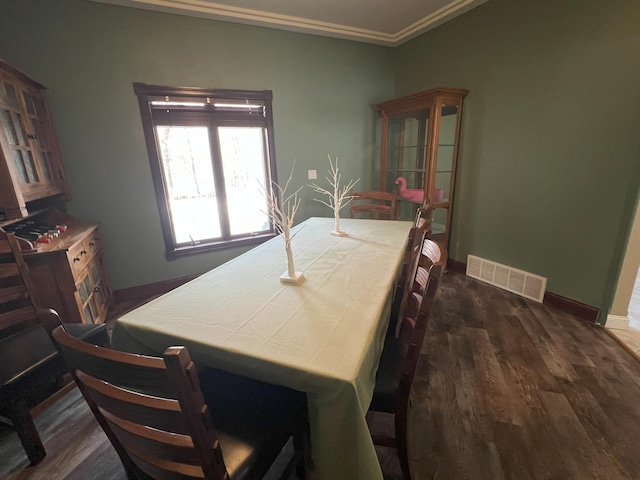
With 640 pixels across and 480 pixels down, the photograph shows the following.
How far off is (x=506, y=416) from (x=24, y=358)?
2.38 m

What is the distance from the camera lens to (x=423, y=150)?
301 centimetres

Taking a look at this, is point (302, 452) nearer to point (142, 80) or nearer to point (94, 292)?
point (94, 292)

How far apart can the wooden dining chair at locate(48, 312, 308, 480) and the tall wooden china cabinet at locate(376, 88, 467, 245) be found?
8.61ft

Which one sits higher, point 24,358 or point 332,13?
point 332,13

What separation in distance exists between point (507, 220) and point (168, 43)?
353 cm

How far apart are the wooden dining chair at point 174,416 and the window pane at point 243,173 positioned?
2.22 meters

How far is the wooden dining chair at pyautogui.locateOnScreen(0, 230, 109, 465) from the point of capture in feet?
3.97

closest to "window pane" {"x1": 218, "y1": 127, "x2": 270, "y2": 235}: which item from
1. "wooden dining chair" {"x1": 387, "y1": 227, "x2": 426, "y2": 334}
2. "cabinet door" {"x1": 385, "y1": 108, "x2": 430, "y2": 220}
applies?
A: "cabinet door" {"x1": 385, "y1": 108, "x2": 430, "y2": 220}

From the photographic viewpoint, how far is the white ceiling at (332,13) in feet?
7.98

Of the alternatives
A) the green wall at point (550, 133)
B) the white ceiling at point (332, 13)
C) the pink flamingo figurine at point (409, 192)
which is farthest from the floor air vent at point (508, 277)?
the white ceiling at point (332, 13)

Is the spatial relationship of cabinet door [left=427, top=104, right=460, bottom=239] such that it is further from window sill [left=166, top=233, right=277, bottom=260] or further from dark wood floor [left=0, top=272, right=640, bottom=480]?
window sill [left=166, top=233, right=277, bottom=260]

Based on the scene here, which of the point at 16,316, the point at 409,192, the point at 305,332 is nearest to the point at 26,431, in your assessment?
the point at 16,316

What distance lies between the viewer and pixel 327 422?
0.80 m

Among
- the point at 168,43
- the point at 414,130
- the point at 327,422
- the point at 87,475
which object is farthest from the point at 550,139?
the point at 87,475
